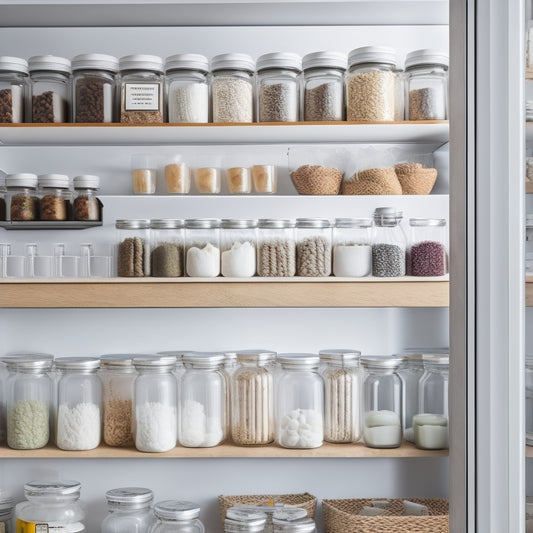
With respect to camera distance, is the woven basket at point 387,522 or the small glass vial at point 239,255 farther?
the small glass vial at point 239,255

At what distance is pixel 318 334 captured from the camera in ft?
7.48

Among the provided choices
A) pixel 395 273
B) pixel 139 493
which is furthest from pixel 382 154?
pixel 139 493

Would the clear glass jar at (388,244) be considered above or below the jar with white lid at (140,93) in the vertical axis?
below

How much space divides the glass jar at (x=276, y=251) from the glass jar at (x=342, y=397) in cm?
26

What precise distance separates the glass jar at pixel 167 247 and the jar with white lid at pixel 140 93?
0.28m

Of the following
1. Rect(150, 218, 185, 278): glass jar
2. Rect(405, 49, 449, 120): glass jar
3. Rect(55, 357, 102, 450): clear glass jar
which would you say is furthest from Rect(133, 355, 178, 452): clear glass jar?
Rect(405, 49, 449, 120): glass jar

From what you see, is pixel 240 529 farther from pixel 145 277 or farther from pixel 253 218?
pixel 253 218

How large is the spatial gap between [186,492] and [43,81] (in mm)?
1256

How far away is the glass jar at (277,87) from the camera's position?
206 cm

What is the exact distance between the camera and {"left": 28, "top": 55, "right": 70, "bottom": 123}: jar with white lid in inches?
81.0

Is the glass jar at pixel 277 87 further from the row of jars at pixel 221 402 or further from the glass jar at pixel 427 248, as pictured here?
the row of jars at pixel 221 402

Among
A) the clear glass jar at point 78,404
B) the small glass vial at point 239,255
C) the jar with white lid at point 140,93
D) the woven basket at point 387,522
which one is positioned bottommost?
the woven basket at point 387,522

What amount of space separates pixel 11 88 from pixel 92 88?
220 mm

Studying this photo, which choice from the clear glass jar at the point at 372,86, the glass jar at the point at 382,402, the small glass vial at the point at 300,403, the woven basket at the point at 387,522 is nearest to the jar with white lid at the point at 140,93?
the clear glass jar at the point at 372,86
